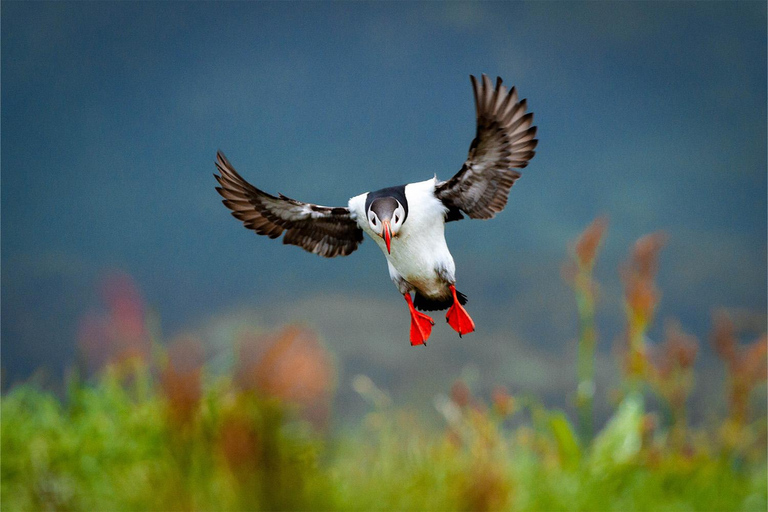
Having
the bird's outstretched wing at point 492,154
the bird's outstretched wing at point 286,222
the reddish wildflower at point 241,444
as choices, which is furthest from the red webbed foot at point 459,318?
the reddish wildflower at point 241,444

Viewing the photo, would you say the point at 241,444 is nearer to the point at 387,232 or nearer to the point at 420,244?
the point at 387,232

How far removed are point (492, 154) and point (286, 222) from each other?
123cm

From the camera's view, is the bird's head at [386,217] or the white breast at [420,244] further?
the white breast at [420,244]

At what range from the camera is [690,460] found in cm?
581

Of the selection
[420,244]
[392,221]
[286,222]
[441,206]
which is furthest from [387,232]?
[286,222]

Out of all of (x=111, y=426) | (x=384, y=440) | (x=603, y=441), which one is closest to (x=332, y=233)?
(x=384, y=440)

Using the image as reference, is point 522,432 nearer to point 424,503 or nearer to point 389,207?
point 424,503

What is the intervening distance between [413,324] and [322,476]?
96 cm

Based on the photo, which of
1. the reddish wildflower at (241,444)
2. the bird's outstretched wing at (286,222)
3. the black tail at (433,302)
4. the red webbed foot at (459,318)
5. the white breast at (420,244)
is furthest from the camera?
the bird's outstretched wing at (286,222)

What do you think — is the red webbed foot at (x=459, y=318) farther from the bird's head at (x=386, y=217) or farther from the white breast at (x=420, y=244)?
the bird's head at (x=386, y=217)

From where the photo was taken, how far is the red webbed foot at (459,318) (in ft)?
11.0

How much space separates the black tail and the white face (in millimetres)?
552

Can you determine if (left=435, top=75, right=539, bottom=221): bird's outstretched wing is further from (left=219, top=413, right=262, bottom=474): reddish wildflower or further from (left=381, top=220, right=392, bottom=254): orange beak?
(left=219, top=413, right=262, bottom=474): reddish wildflower

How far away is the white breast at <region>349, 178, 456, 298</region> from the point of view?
10.5 feet
